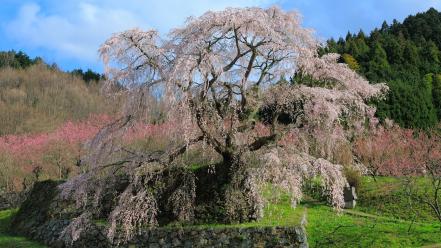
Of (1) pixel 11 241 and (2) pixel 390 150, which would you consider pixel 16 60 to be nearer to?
(1) pixel 11 241

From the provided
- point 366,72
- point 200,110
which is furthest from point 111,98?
point 366,72

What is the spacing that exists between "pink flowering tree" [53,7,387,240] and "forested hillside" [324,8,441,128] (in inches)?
476

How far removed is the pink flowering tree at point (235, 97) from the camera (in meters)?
11.4

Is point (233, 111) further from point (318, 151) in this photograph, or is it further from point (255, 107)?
point (318, 151)

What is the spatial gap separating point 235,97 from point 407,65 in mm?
24502

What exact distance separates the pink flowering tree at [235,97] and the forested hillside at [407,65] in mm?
12088

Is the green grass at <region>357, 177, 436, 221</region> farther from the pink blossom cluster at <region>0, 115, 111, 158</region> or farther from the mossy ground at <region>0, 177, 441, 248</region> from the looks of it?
the pink blossom cluster at <region>0, 115, 111, 158</region>

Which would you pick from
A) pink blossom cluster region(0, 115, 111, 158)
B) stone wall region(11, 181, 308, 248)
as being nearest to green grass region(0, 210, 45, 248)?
stone wall region(11, 181, 308, 248)

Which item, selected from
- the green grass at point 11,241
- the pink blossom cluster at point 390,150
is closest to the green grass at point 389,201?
the pink blossom cluster at point 390,150

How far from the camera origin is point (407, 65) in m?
34.0

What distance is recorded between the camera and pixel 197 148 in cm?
1313

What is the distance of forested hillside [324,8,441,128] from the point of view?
24.7m

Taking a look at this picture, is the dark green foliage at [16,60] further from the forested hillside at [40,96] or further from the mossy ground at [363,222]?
the mossy ground at [363,222]

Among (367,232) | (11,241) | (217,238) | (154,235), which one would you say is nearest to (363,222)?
(367,232)
